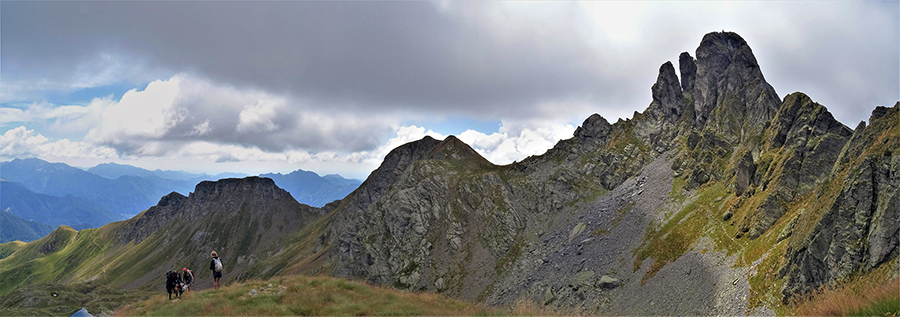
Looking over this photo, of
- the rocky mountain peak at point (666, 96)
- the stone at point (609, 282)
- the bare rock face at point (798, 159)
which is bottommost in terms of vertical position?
the stone at point (609, 282)

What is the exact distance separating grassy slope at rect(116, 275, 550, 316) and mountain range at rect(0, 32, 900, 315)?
205 inches

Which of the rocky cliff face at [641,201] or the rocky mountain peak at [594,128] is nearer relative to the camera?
the rocky cliff face at [641,201]

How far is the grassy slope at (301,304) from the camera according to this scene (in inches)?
769

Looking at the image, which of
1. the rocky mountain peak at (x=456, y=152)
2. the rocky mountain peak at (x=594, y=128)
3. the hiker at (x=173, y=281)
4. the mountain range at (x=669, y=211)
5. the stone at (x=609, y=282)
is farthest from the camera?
the rocky mountain peak at (x=456, y=152)

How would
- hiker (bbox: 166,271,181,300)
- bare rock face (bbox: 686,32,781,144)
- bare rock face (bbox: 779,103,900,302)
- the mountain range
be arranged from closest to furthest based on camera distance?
hiker (bbox: 166,271,181,300), bare rock face (bbox: 779,103,900,302), the mountain range, bare rock face (bbox: 686,32,781,144)

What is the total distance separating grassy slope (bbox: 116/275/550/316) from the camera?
64.1ft

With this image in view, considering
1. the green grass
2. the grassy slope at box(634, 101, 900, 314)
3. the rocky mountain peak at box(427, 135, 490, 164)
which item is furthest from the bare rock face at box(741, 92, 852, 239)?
the rocky mountain peak at box(427, 135, 490, 164)

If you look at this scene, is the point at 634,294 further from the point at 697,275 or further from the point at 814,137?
the point at 814,137

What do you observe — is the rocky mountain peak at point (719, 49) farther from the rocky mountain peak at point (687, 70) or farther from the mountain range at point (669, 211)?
the rocky mountain peak at point (687, 70)

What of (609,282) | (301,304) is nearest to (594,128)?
(609,282)

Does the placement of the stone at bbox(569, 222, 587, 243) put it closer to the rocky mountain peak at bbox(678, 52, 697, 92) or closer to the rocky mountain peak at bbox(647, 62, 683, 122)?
the rocky mountain peak at bbox(647, 62, 683, 122)

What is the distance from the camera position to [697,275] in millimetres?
44750

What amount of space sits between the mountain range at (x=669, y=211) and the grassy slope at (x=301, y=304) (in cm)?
521

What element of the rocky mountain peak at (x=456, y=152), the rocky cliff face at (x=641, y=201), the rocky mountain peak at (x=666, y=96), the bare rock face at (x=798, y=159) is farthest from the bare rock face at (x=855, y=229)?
the rocky mountain peak at (x=456, y=152)
